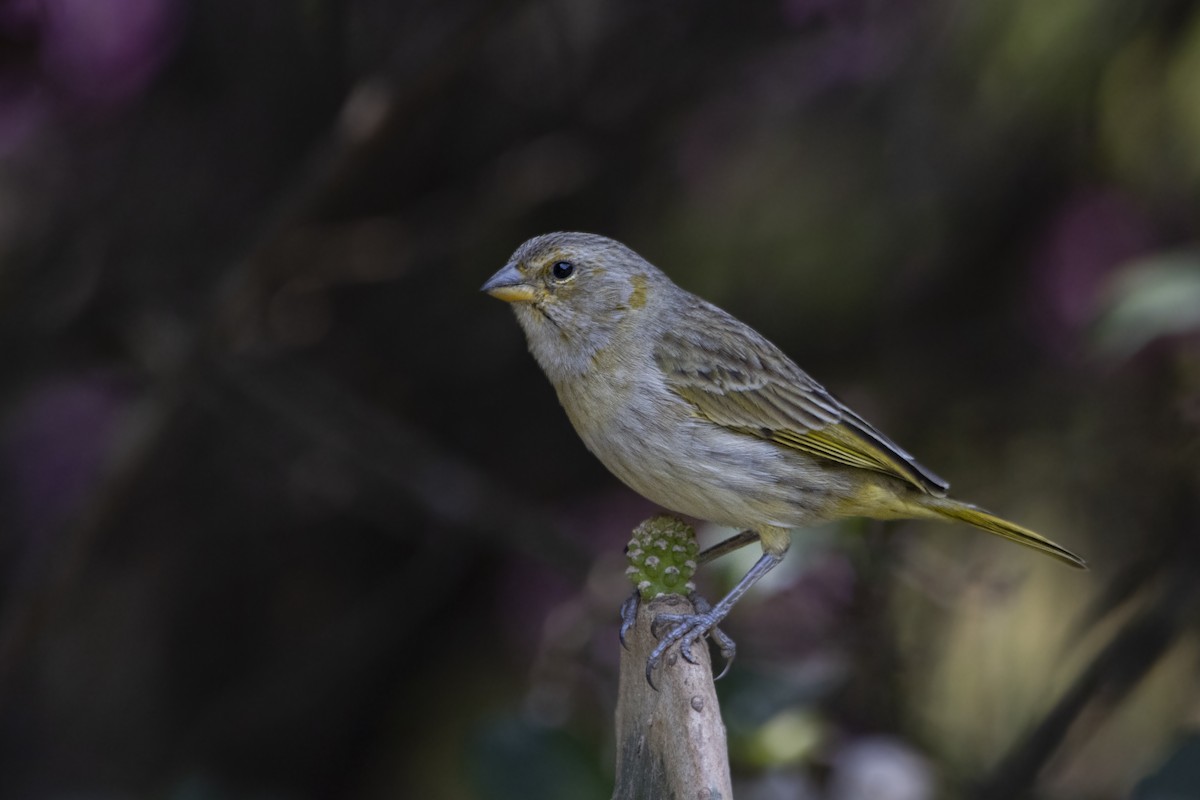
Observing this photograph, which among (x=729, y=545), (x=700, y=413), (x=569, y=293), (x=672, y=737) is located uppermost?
(x=569, y=293)

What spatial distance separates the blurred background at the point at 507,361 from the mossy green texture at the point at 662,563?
6.26 feet

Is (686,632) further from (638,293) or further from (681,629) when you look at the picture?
(638,293)

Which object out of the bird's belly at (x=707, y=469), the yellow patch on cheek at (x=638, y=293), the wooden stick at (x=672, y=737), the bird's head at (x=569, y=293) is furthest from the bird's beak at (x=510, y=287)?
the wooden stick at (x=672, y=737)

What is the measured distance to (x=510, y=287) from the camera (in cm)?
336

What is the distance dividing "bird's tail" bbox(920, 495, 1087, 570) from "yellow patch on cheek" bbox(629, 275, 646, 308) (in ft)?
2.74

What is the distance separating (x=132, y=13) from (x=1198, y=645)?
4142 millimetres

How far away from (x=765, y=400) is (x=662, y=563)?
1171 millimetres

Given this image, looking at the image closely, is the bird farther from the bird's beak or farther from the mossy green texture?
the mossy green texture

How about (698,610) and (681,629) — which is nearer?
(681,629)

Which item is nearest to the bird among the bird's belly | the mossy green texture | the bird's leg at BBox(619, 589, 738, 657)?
the bird's belly

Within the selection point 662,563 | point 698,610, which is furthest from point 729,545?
point 662,563

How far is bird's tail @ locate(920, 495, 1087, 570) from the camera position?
308cm

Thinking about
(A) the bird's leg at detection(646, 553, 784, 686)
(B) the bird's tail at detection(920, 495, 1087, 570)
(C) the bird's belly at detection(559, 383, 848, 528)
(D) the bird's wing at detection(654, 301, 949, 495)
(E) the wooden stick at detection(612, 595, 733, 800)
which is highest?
(D) the bird's wing at detection(654, 301, 949, 495)

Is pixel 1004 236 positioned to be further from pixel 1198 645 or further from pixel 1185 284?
pixel 1185 284
